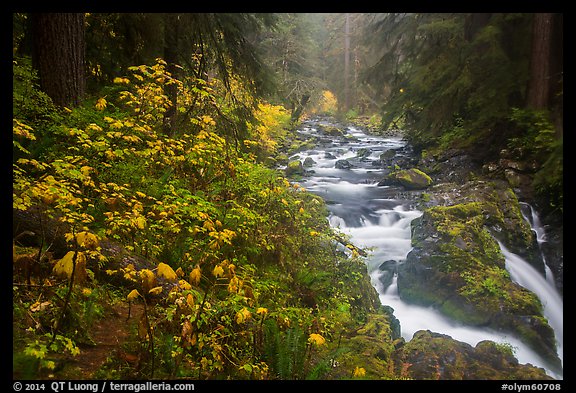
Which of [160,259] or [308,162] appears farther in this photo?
[308,162]

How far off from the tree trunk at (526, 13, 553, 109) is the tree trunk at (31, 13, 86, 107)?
921 centimetres

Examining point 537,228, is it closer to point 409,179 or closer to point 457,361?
point 409,179

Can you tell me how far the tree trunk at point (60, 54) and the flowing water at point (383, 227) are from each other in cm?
660

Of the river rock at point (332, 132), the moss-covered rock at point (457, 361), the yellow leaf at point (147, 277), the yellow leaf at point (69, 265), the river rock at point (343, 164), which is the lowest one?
the moss-covered rock at point (457, 361)

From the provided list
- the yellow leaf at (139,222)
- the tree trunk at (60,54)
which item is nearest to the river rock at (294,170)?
the tree trunk at (60,54)

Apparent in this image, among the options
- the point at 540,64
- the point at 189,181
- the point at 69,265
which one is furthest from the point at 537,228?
the point at 69,265

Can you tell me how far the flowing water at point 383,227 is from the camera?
672 centimetres

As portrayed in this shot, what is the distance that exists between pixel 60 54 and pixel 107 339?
153 inches

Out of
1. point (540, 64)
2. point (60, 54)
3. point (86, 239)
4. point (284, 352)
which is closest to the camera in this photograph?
point (86, 239)

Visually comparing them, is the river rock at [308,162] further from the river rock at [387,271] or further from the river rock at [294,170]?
the river rock at [387,271]

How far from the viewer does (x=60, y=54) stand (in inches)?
184

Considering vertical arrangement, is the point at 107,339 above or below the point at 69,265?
below

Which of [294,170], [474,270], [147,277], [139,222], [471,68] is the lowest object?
[474,270]

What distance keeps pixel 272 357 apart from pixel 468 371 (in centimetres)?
362
